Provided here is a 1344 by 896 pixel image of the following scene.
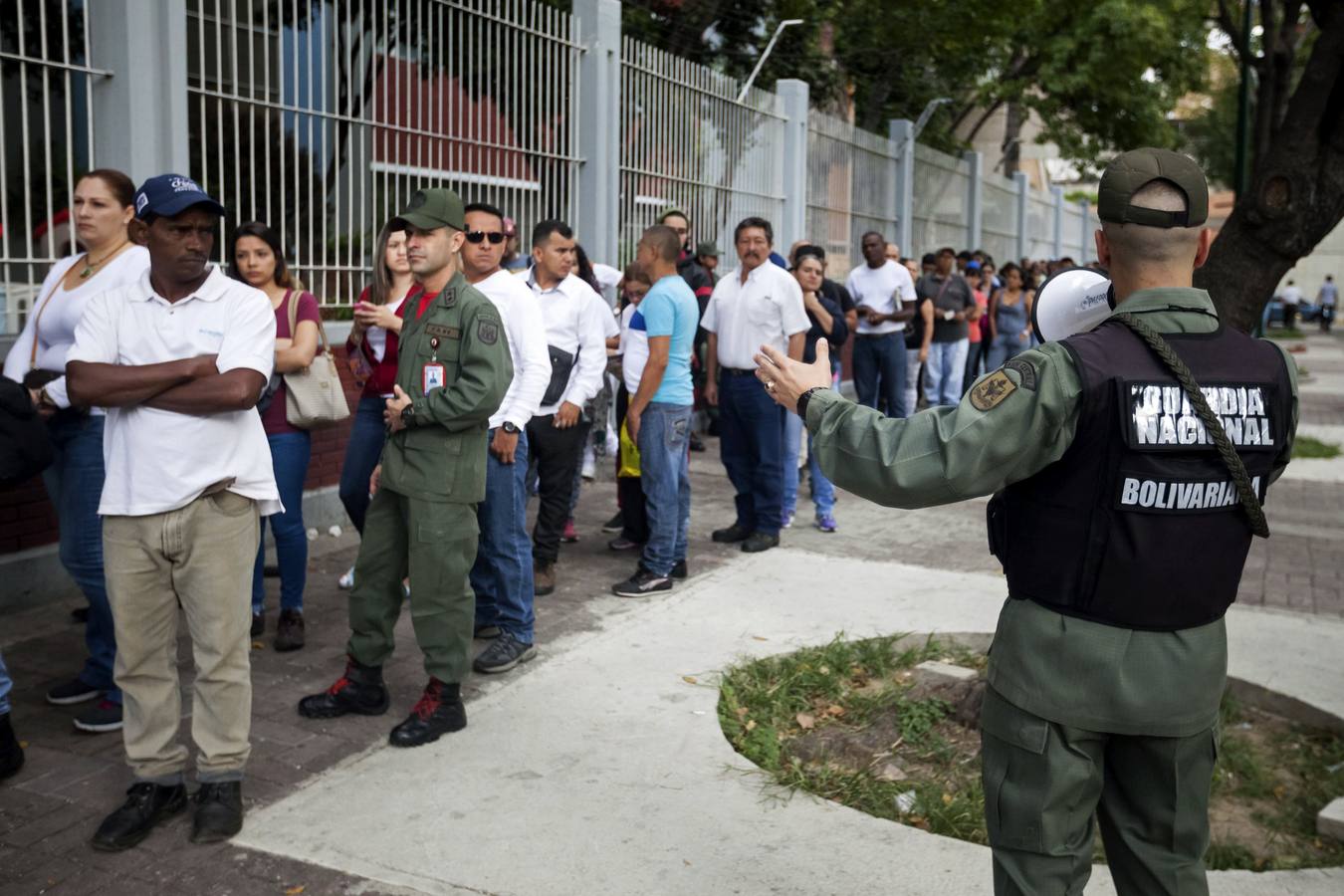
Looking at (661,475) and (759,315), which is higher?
(759,315)

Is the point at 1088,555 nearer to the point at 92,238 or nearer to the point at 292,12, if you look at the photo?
the point at 92,238

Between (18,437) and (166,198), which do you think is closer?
(166,198)

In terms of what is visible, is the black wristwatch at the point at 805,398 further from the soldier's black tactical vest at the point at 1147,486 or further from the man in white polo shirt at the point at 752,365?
the man in white polo shirt at the point at 752,365

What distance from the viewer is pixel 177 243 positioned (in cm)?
383

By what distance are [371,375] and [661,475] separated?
5.94 ft

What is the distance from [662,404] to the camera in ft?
22.6

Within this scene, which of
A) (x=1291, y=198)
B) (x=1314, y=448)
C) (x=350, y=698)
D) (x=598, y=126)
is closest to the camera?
(x=1291, y=198)

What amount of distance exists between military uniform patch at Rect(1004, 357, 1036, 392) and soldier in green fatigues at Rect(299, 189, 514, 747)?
2.53 metres

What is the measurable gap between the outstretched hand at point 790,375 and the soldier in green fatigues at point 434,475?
81.9 inches

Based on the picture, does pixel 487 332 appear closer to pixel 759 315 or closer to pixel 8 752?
pixel 8 752

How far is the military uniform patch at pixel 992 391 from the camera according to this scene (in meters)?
2.39

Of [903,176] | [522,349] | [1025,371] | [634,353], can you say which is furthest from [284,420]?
[903,176]

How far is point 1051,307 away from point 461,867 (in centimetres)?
222

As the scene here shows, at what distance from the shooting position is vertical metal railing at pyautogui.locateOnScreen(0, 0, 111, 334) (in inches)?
246
